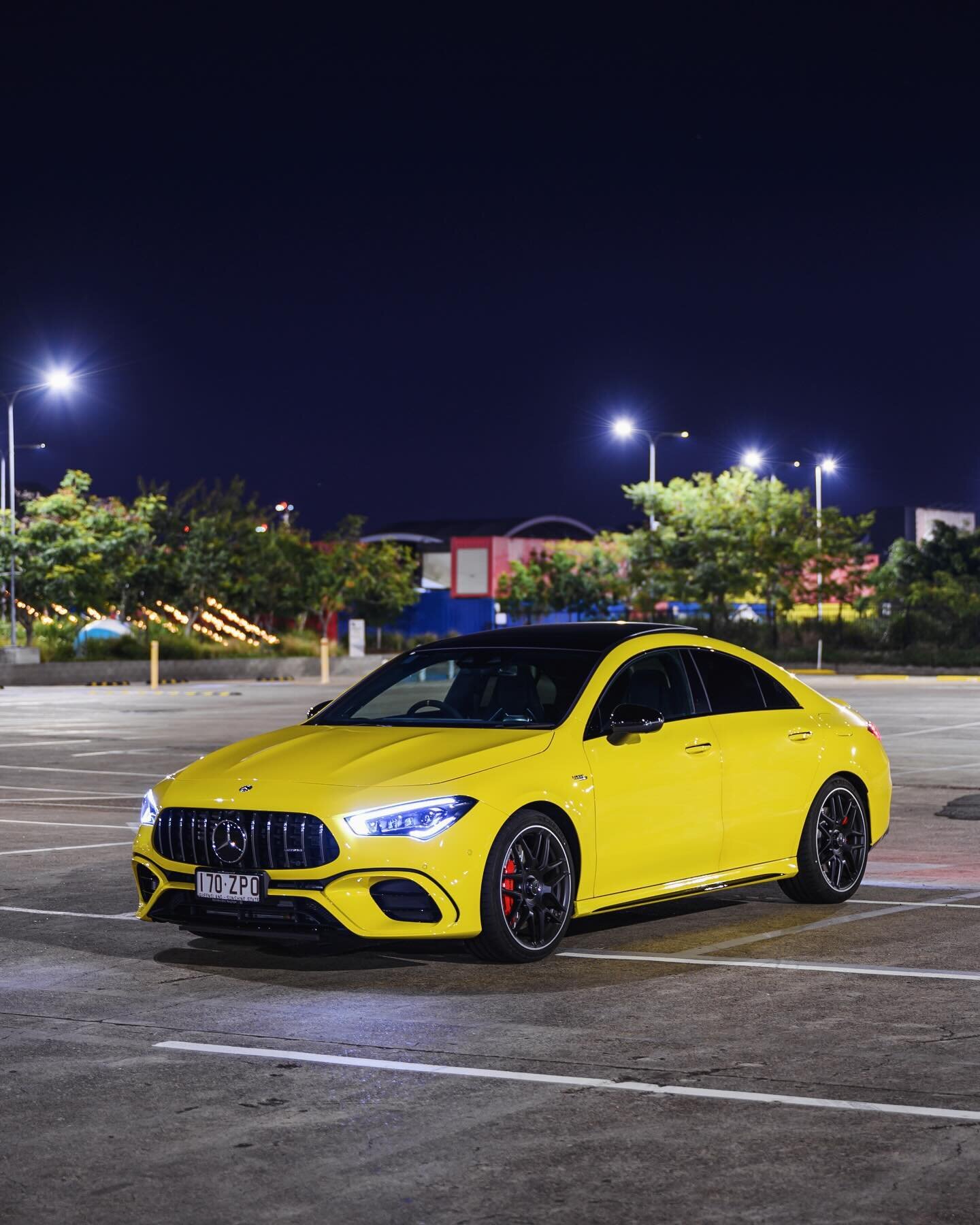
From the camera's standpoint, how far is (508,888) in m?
8.83

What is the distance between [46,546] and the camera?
53281 mm

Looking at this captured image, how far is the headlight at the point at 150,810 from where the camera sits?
9266 mm

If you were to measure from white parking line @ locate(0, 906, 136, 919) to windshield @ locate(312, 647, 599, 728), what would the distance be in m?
Result: 1.60

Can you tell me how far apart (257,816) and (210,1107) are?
253cm

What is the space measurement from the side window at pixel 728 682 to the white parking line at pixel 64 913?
3.51m

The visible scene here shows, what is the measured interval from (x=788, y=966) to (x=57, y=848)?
6763 mm

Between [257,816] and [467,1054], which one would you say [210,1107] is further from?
[257,816]

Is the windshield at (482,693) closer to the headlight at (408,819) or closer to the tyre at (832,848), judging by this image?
the headlight at (408,819)

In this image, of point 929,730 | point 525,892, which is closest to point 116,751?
point 929,730

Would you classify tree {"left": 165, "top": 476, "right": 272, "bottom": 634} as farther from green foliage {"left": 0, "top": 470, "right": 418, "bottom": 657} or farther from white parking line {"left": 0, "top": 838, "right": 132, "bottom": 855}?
white parking line {"left": 0, "top": 838, "right": 132, "bottom": 855}

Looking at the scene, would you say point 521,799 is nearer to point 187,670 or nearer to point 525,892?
point 525,892

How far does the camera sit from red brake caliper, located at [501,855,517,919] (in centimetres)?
880

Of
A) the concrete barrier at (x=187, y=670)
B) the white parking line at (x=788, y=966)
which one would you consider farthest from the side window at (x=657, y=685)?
the concrete barrier at (x=187, y=670)

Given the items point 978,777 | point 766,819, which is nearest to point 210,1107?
point 766,819
